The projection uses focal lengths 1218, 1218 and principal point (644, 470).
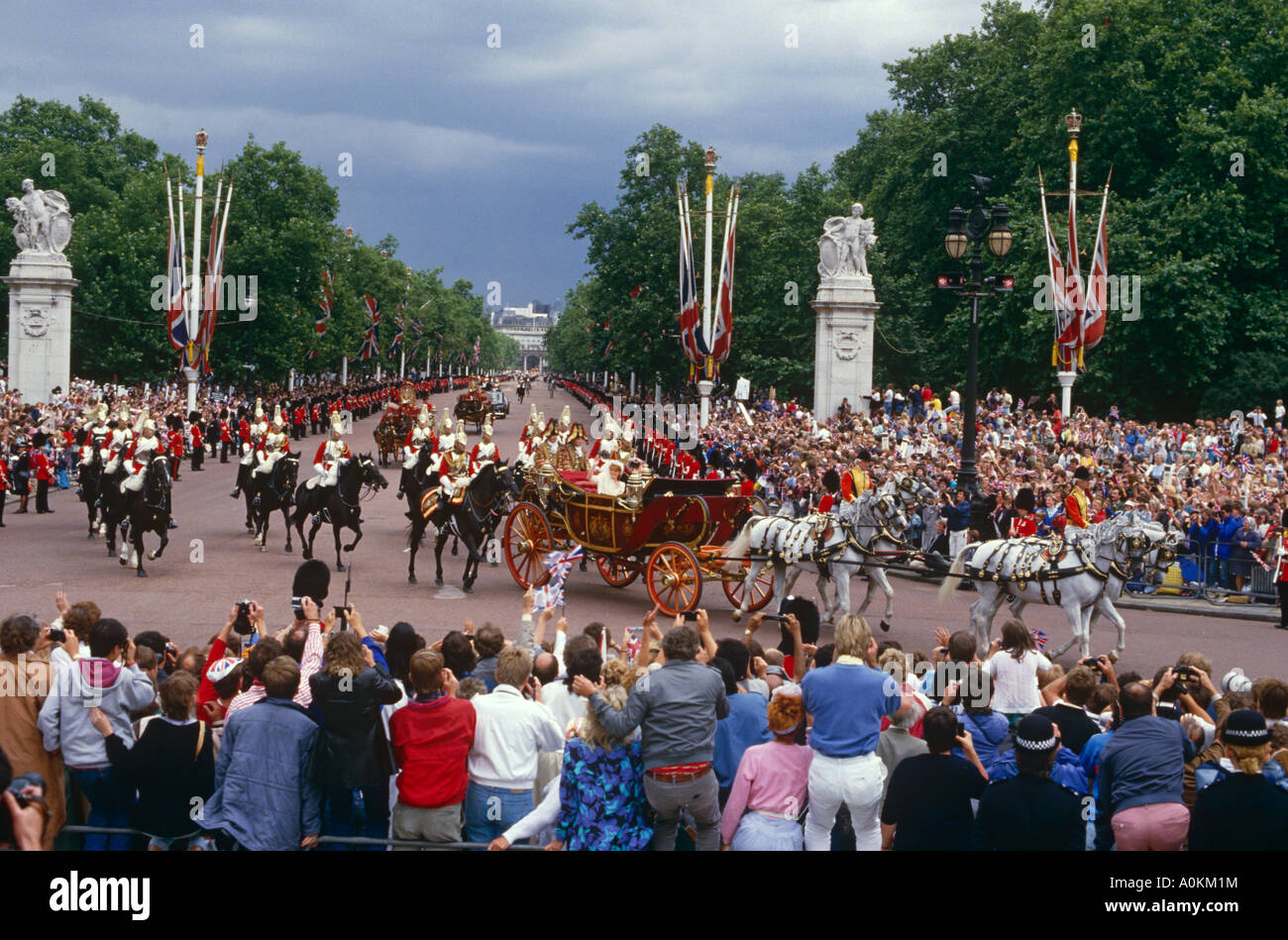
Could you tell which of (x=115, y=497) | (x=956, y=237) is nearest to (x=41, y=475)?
(x=115, y=497)

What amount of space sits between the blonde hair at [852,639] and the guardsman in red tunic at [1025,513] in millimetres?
7341

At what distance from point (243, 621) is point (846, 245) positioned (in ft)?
89.9

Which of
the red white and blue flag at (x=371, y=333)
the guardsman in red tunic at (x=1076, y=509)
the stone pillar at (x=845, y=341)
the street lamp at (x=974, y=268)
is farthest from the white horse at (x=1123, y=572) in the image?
the red white and blue flag at (x=371, y=333)

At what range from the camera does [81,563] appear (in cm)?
1769

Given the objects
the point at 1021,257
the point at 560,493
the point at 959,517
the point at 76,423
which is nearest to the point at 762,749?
the point at 560,493

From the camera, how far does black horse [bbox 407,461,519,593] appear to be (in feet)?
54.4

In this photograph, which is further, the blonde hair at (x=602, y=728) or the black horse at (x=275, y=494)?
the black horse at (x=275, y=494)

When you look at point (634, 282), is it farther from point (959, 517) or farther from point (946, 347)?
point (959, 517)

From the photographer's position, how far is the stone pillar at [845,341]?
109 feet

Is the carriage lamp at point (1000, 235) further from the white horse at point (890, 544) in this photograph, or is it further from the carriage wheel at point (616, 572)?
the carriage wheel at point (616, 572)

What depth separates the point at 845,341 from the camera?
33.3 metres

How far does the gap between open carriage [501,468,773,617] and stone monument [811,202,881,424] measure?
707 inches

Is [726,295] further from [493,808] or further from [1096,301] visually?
[493,808]

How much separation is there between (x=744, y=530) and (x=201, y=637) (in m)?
6.13
